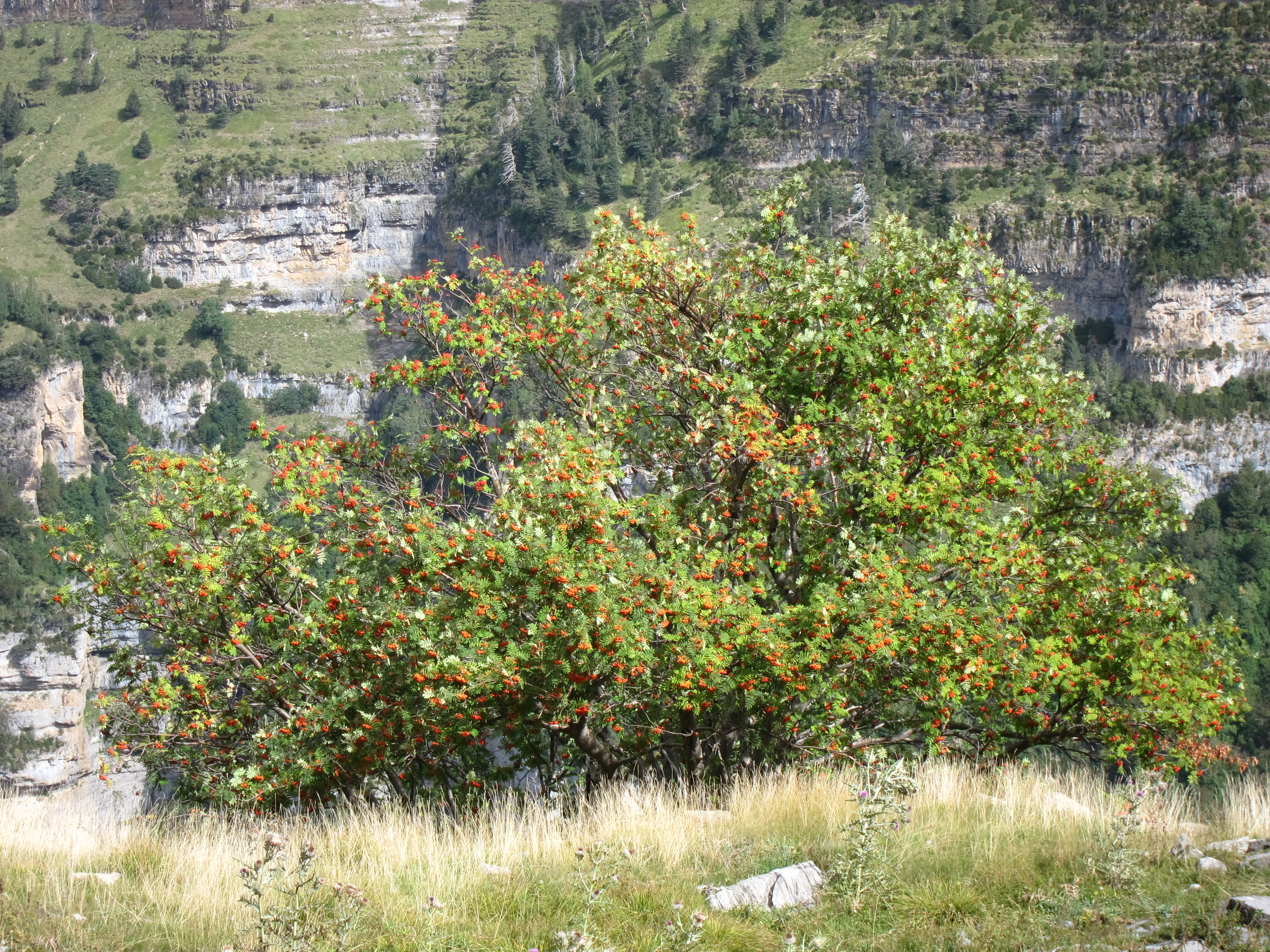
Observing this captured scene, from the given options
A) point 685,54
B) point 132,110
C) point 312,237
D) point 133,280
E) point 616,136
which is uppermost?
point 685,54

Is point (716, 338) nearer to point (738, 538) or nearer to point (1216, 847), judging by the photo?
point (738, 538)

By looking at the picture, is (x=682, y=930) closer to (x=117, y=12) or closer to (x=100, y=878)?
(x=100, y=878)

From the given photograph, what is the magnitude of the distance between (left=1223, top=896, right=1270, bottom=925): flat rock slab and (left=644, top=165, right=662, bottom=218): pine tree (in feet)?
301

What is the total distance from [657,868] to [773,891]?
695 millimetres

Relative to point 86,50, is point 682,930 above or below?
below

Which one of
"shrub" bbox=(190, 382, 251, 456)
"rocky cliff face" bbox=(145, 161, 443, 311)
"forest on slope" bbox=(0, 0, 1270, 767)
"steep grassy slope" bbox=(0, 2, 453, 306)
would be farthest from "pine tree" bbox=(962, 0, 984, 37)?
"shrub" bbox=(190, 382, 251, 456)

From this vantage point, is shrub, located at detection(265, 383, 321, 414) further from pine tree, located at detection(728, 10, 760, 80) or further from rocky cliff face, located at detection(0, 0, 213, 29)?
rocky cliff face, located at detection(0, 0, 213, 29)

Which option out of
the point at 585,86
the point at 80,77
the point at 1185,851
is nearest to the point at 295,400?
the point at 585,86

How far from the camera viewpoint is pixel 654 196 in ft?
332

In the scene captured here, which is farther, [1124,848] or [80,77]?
[80,77]

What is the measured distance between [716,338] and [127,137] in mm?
147560

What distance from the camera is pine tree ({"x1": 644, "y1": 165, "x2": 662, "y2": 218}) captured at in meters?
98.9

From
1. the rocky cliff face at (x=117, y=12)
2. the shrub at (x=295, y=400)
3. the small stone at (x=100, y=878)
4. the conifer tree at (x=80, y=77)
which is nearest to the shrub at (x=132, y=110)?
the conifer tree at (x=80, y=77)

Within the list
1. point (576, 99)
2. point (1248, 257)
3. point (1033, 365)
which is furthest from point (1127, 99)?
point (1033, 365)
